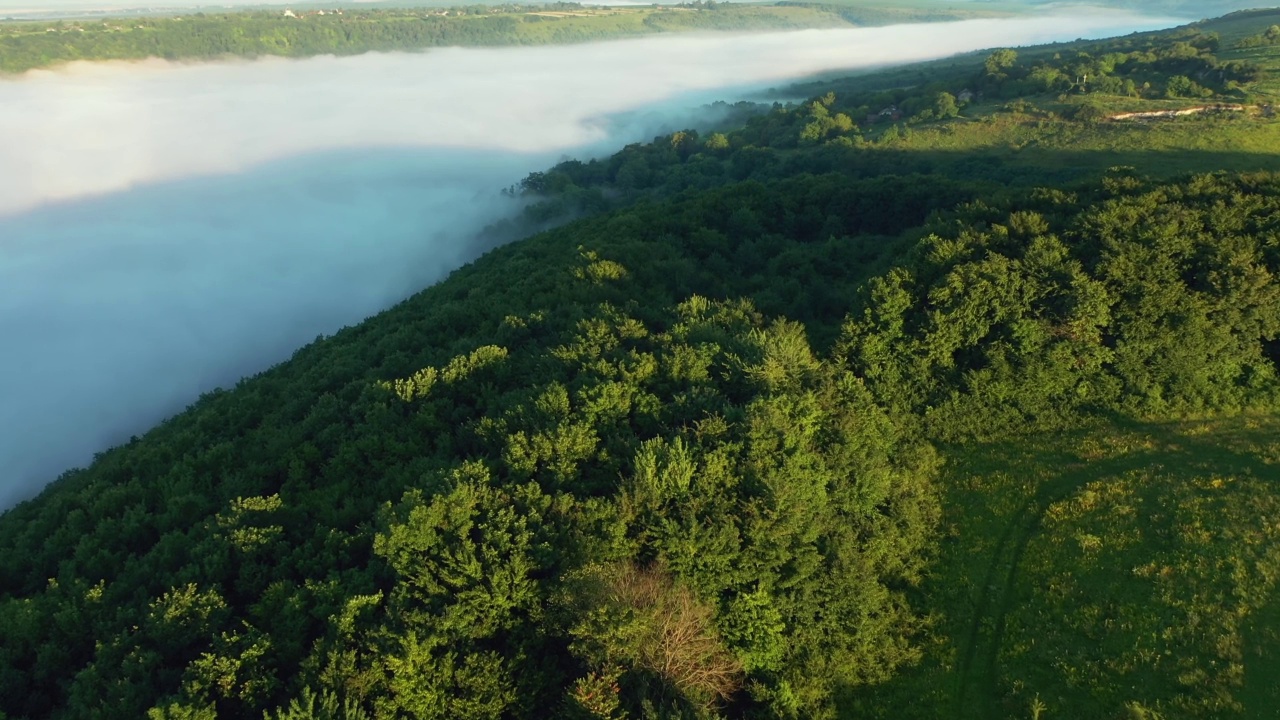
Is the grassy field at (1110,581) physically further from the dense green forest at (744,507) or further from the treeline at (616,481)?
the treeline at (616,481)

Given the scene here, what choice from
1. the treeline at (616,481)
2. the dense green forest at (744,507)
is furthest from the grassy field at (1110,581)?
the treeline at (616,481)

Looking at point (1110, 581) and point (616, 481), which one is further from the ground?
point (616, 481)

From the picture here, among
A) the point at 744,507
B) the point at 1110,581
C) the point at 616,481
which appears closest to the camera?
the point at 744,507

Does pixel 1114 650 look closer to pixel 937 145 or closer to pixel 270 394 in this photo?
pixel 270 394

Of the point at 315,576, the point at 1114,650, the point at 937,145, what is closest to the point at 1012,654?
the point at 1114,650

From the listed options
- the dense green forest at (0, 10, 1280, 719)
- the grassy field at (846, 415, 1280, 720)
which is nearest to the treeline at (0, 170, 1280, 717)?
the dense green forest at (0, 10, 1280, 719)

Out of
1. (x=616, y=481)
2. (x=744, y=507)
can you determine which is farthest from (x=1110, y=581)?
(x=616, y=481)

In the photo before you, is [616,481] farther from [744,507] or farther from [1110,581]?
[1110,581]

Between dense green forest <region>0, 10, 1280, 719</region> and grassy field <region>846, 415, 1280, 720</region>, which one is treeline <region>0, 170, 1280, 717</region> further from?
grassy field <region>846, 415, 1280, 720</region>
